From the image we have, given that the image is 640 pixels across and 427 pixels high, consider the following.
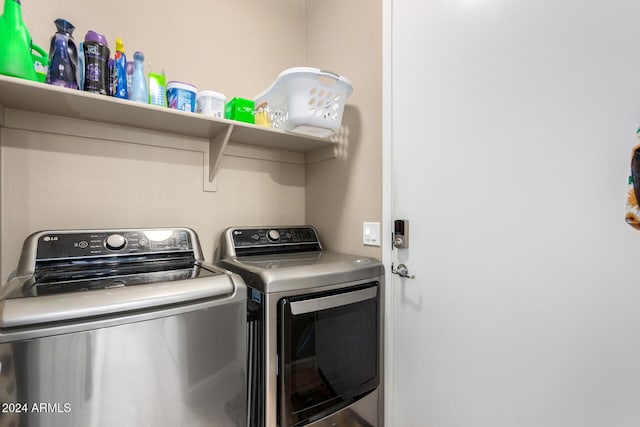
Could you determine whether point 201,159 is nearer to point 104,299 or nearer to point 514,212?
point 104,299

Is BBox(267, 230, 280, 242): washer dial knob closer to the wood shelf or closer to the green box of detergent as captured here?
the wood shelf

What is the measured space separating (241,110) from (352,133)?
601 mm

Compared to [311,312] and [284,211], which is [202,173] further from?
[311,312]

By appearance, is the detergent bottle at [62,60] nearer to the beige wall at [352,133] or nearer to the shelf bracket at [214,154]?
the shelf bracket at [214,154]

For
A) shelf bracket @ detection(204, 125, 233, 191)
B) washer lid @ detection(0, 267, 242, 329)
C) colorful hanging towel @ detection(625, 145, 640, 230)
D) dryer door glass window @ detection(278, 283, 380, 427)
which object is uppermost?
shelf bracket @ detection(204, 125, 233, 191)

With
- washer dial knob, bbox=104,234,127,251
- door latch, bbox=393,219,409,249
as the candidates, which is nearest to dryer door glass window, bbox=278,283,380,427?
door latch, bbox=393,219,409,249

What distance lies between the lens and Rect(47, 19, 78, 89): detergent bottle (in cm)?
99

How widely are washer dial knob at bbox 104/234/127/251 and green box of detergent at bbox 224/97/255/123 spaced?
0.72 meters

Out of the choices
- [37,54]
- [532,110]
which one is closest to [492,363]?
[532,110]

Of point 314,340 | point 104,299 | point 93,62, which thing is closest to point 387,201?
point 314,340

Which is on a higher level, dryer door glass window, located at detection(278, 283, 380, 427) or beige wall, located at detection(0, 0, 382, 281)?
beige wall, located at detection(0, 0, 382, 281)

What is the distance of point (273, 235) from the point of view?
5.21 feet

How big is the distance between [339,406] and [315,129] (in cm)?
125

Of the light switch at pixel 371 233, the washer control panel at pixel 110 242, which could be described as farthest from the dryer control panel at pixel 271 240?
the light switch at pixel 371 233
